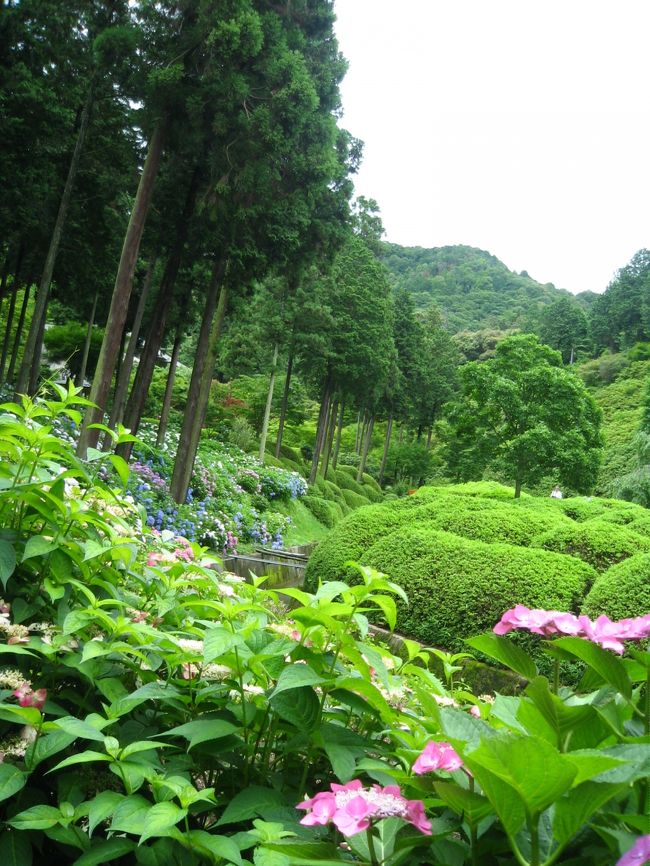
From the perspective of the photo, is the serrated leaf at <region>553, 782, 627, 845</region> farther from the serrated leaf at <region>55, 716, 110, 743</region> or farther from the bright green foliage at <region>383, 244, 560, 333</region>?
the bright green foliage at <region>383, 244, 560, 333</region>

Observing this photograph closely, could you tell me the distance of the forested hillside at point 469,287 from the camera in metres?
76.1

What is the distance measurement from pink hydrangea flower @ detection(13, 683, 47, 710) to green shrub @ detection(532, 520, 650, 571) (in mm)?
5332

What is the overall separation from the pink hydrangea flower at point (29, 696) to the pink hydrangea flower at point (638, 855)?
96cm

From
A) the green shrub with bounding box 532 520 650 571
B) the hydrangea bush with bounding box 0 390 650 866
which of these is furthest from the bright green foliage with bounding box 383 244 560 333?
the hydrangea bush with bounding box 0 390 650 866

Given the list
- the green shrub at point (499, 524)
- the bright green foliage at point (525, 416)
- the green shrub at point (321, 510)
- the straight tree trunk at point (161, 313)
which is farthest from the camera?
the green shrub at point (321, 510)

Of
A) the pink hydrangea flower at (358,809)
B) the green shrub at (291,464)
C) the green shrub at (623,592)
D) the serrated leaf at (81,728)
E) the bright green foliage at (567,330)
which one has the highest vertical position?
the bright green foliage at (567,330)

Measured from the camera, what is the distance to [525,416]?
15188mm

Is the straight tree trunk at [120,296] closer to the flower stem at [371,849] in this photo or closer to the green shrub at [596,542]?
the green shrub at [596,542]

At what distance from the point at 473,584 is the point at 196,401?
7.64 m

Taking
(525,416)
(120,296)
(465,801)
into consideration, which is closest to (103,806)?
(465,801)

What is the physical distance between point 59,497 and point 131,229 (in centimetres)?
859

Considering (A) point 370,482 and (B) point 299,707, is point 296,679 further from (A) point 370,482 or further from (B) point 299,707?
(A) point 370,482

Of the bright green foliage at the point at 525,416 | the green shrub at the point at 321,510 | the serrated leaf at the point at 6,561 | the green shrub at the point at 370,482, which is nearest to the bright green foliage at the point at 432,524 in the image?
the serrated leaf at the point at 6,561

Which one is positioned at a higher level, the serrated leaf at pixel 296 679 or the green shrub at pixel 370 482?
the serrated leaf at pixel 296 679
